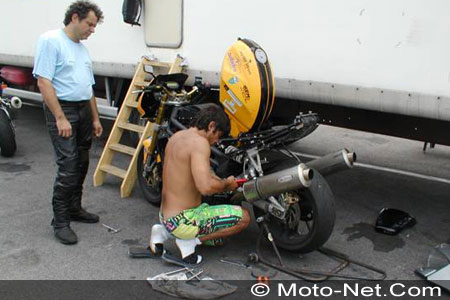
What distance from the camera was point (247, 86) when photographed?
3.82m

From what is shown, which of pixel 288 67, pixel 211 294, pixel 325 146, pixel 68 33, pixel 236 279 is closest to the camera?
pixel 211 294

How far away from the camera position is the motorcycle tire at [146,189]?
4.64m

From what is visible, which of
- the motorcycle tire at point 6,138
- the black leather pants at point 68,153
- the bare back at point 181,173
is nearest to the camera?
the bare back at point 181,173

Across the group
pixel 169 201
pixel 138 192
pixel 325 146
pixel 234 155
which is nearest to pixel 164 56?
pixel 138 192

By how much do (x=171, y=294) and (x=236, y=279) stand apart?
19.3 inches

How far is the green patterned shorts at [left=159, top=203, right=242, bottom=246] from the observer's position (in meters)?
3.37

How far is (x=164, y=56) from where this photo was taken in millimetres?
5250

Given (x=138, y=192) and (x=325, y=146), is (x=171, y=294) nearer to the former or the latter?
(x=138, y=192)

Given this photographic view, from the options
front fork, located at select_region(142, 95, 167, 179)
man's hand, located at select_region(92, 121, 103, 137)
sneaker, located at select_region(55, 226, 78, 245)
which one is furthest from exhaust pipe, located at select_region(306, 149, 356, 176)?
sneaker, located at select_region(55, 226, 78, 245)

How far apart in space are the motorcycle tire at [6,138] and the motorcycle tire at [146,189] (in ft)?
7.75

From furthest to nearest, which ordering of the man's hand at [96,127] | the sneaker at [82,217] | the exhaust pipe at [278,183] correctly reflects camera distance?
the sneaker at [82,217]
the man's hand at [96,127]
the exhaust pipe at [278,183]

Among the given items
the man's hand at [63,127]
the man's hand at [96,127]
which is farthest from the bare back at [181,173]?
the man's hand at [96,127]

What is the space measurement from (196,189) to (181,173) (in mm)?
171

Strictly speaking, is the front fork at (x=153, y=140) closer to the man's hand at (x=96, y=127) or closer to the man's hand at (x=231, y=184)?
the man's hand at (x=96, y=127)
